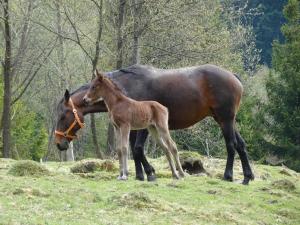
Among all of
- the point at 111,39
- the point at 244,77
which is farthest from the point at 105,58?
the point at 244,77

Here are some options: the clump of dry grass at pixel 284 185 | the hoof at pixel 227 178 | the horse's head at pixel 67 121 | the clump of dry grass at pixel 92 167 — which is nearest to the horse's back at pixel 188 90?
the horse's head at pixel 67 121

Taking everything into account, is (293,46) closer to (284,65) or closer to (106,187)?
(284,65)

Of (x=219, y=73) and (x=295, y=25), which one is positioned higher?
(x=295, y=25)

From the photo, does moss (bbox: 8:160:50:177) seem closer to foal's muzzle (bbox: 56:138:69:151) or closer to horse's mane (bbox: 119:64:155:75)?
foal's muzzle (bbox: 56:138:69:151)

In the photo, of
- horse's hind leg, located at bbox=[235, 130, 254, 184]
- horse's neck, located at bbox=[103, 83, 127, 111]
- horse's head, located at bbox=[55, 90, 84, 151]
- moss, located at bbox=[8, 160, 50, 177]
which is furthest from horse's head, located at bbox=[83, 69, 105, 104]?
horse's hind leg, located at bbox=[235, 130, 254, 184]

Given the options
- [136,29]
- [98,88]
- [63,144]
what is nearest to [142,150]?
[98,88]

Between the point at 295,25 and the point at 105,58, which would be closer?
the point at 105,58

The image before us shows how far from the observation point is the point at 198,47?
27.7 meters

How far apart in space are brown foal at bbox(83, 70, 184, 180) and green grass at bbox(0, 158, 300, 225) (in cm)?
68

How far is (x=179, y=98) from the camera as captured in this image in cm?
1391

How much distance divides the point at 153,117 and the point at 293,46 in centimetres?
2607

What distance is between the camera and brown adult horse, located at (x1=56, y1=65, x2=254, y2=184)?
1346 cm

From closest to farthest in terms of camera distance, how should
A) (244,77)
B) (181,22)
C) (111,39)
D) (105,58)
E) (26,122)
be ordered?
(181,22) < (111,39) < (105,58) < (244,77) < (26,122)

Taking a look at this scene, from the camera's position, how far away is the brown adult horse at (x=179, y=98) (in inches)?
530
